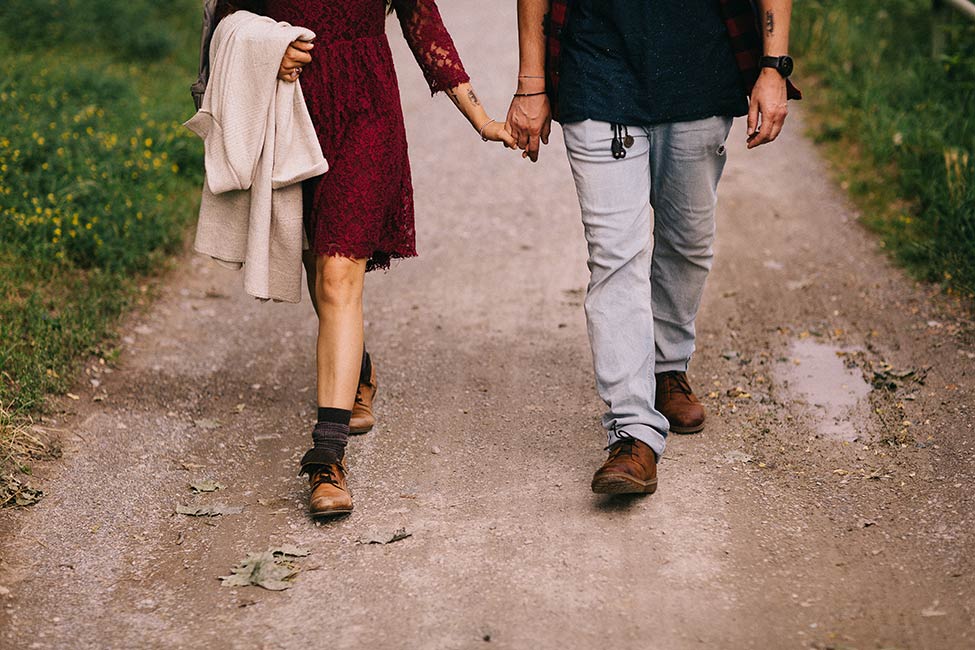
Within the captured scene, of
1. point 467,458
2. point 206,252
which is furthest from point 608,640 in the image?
point 206,252

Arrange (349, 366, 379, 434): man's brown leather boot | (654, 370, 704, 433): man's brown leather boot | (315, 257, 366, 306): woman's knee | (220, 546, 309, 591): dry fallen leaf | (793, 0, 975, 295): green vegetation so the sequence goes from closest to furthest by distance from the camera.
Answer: (220, 546, 309, 591): dry fallen leaf < (315, 257, 366, 306): woman's knee < (654, 370, 704, 433): man's brown leather boot < (349, 366, 379, 434): man's brown leather boot < (793, 0, 975, 295): green vegetation

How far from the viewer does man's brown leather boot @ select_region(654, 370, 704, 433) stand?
428cm

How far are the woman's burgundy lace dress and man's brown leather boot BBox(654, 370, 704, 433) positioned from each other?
1265 millimetres

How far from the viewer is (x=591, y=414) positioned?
178 inches

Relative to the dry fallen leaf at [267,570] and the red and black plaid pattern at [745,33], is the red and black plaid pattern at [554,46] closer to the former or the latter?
the red and black plaid pattern at [745,33]

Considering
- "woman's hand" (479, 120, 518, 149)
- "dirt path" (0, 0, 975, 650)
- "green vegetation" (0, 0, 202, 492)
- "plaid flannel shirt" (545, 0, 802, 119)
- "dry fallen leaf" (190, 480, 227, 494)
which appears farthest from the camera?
"green vegetation" (0, 0, 202, 492)

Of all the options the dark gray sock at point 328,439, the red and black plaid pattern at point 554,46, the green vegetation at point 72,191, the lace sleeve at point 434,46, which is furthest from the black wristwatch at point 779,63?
the green vegetation at point 72,191

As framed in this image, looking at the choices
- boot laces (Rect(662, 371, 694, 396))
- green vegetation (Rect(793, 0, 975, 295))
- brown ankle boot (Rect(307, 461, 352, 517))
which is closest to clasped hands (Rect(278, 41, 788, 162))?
boot laces (Rect(662, 371, 694, 396))

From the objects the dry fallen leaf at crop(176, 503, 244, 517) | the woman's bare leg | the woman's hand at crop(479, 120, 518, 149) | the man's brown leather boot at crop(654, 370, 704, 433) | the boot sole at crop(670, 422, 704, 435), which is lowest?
the boot sole at crop(670, 422, 704, 435)

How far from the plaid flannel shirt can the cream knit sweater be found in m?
0.78

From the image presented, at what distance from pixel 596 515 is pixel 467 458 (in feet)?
2.22

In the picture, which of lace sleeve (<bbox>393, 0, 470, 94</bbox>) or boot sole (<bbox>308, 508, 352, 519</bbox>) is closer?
boot sole (<bbox>308, 508, 352, 519</bbox>)

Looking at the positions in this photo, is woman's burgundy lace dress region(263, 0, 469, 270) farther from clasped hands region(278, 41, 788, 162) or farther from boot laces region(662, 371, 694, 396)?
boot laces region(662, 371, 694, 396)

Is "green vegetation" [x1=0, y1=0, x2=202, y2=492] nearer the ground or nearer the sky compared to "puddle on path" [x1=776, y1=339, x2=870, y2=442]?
nearer the sky
